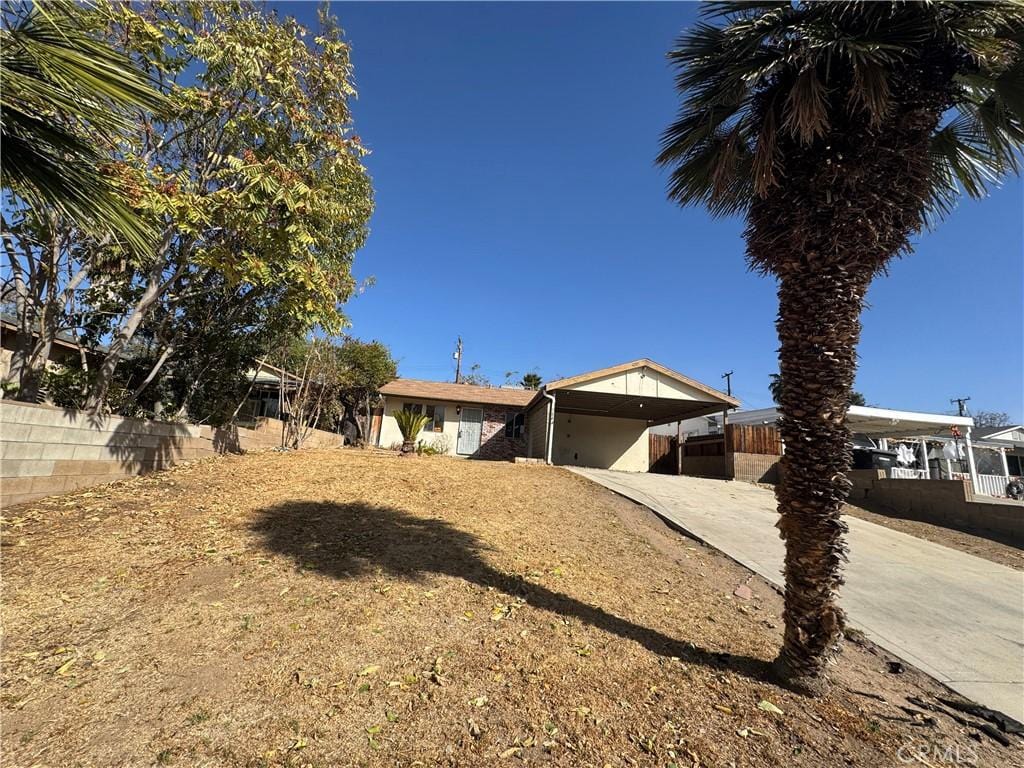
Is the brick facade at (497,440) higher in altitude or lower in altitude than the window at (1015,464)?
lower

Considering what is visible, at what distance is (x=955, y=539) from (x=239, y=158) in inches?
657

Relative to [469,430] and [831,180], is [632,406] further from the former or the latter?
[831,180]

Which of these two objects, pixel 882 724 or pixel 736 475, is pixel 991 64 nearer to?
pixel 882 724

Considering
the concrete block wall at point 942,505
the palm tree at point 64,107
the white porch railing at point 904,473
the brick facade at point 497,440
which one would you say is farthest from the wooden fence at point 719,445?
the palm tree at point 64,107

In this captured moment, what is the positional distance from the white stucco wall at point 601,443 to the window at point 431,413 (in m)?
5.49

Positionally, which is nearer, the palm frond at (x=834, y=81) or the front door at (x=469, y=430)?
the palm frond at (x=834, y=81)

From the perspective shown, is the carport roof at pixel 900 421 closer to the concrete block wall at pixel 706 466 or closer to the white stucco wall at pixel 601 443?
the concrete block wall at pixel 706 466

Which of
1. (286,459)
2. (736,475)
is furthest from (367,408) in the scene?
(736,475)

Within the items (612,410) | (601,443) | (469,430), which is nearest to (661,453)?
(601,443)

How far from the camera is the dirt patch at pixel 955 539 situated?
28.9ft

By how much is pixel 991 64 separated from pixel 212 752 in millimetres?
7618

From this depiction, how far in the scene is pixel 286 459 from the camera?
34.5 feet

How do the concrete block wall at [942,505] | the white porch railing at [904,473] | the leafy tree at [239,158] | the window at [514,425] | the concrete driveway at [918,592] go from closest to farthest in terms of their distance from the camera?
the concrete driveway at [918,592] < the leafy tree at [239,158] < the concrete block wall at [942,505] < the white porch railing at [904,473] < the window at [514,425]

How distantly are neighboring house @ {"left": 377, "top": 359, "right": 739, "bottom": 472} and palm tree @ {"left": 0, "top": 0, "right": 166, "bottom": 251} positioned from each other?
602 inches
